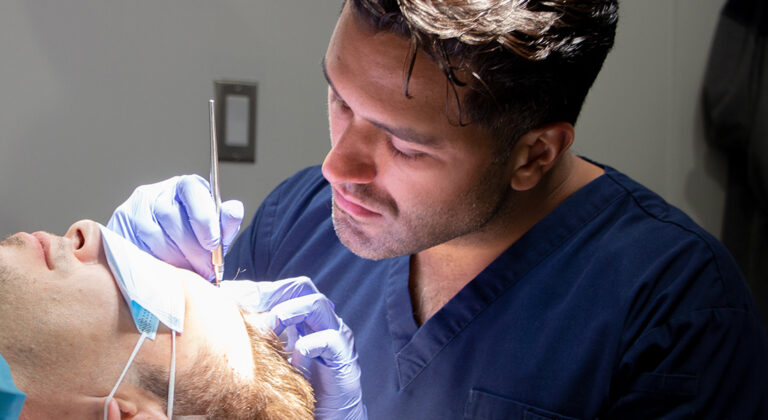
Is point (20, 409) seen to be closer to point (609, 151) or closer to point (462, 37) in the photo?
point (462, 37)

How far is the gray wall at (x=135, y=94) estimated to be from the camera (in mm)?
1143

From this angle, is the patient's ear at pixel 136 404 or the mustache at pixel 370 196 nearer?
the patient's ear at pixel 136 404

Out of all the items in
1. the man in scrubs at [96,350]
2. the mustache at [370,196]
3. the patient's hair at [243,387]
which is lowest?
the patient's hair at [243,387]

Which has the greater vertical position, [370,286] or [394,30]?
[394,30]

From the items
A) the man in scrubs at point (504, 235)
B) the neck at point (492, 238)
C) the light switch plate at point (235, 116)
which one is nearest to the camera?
the man in scrubs at point (504, 235)

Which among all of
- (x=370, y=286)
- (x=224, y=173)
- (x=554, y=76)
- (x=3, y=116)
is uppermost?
(x=554, y=76)

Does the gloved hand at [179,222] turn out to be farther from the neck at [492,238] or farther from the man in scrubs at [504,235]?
the neck at [492,238]

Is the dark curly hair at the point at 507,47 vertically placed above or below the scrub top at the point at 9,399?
above

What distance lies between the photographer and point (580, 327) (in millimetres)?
1036

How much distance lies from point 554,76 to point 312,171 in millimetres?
572

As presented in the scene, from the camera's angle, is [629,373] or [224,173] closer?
[629,373]

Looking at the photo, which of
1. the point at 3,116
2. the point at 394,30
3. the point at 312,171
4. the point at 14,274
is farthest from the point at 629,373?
the point at 3,116

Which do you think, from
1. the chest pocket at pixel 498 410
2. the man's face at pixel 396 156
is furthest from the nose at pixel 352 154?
the chest pocket at pixel 498 410

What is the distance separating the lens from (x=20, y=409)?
75 centimetres
